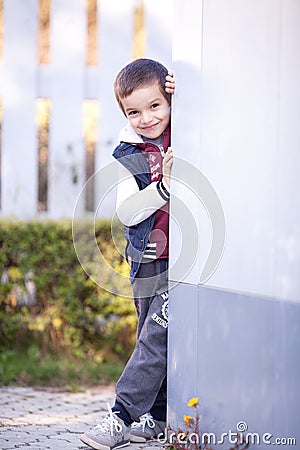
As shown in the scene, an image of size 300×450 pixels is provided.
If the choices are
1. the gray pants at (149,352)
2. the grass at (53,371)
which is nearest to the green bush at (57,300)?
the grass at (53,371)

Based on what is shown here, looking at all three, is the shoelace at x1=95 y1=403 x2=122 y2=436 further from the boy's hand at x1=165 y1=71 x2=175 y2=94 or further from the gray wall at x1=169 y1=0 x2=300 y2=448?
the boy's hand at x1=165 y1=71 x2=175 y2=94

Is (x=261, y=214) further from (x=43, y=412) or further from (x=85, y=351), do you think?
(x=85, y=351)

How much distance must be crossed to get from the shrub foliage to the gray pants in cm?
200

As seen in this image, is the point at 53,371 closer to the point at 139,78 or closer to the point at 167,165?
the point at 167,165

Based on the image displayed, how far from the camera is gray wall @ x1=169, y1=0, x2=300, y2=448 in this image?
237 centimetres

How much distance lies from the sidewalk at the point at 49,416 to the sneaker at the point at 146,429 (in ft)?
0.15

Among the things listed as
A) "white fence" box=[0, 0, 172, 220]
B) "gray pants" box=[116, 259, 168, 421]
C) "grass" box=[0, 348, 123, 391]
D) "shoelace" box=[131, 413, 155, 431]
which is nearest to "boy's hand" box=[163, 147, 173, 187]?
"gray pants" box=[116, 259, 168, 421]

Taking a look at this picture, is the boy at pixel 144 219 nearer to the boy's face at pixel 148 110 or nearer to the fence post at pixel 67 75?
the boy's face at pixel 148 110

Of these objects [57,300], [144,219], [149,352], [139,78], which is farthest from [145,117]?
[57,300]

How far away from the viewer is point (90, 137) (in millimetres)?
7465

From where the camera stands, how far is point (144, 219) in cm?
288

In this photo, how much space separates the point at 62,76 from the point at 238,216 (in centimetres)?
516

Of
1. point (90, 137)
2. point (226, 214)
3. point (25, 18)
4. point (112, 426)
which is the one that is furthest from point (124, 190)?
point (25, 18)

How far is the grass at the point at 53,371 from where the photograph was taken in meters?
4.38
